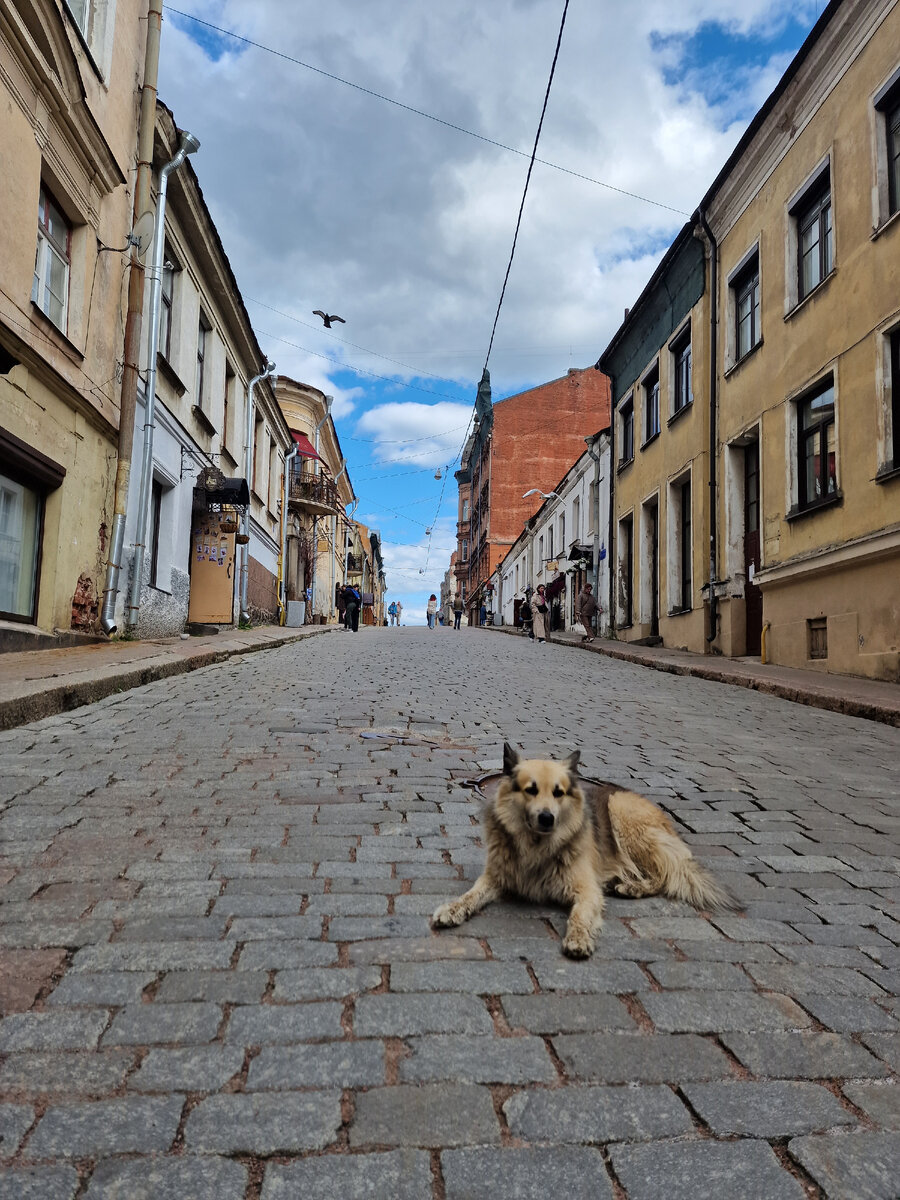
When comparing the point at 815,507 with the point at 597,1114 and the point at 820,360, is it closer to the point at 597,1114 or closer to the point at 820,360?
the point at 820,360

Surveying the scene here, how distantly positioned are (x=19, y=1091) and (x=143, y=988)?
0.47 meters

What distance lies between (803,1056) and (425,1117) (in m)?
0.94

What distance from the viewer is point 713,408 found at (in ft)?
53.1

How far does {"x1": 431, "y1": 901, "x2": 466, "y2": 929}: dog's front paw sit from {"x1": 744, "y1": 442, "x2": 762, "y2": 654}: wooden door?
1293cm

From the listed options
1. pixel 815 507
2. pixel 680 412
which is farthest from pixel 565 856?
pixel 680 412

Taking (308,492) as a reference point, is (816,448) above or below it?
below

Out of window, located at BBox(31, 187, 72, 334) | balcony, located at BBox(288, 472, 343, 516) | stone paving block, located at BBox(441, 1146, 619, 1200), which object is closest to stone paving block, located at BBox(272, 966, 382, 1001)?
stone paving block, located at BBox(441, 1146, 619, 1200)

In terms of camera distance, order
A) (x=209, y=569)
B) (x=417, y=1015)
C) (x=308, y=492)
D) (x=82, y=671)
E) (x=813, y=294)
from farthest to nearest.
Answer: (x=308, y=492)
(x=209, y=569)
(x=813, y=294)
(x=82, y=671)
(x=417, y=1015)

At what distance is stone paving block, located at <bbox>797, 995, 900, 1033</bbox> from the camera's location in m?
2.15

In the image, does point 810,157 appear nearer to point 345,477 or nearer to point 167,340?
point 167,340

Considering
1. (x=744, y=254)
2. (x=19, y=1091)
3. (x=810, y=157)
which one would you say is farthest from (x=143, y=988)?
(x=744, y=254)

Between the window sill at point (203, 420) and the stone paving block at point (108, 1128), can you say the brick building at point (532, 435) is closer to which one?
the window sill at point (203, 420)

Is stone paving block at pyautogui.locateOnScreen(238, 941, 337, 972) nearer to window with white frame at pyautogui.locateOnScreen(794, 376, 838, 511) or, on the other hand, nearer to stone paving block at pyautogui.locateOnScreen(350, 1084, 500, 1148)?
stone paving block at pyautogui.locateOnScreen(350, 1084, 500, 1148)

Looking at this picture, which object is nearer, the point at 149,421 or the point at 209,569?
the point at 149,421
